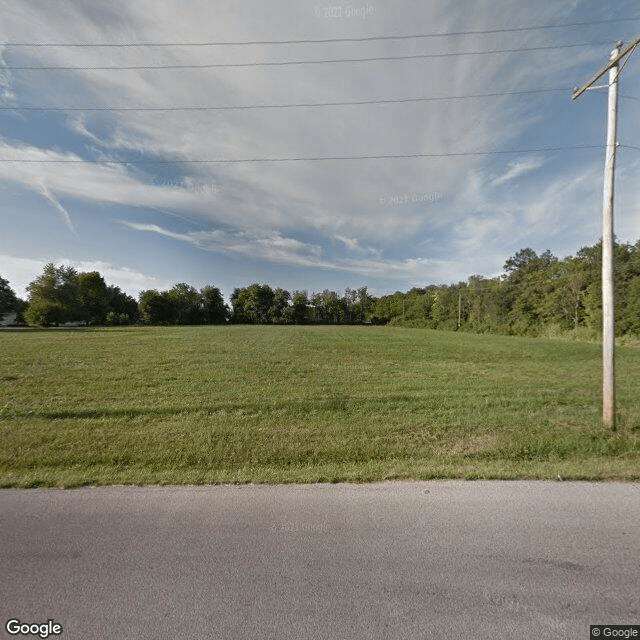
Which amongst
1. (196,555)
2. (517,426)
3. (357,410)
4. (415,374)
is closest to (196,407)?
(357,410)

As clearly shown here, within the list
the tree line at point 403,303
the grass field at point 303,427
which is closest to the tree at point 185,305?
the tree line at point 403,303

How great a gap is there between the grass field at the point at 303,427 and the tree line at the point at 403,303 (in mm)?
33310

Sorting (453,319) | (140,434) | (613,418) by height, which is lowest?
(140,434)

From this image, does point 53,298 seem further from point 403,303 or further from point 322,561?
point 403,303

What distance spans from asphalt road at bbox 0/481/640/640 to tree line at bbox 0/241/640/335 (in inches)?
1481

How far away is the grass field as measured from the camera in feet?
13.0

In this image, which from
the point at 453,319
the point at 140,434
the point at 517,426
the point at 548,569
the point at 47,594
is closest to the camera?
the point at 47,594

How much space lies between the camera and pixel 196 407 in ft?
22.4

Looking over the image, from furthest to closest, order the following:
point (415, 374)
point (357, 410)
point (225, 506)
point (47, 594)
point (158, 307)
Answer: point (158, 307)
point (415, 374)
point (357, 410)
point (225, 506)
point (47, 594)

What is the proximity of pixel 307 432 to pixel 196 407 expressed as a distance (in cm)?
285

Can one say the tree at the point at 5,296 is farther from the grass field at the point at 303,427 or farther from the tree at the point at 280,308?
the grass field at the point at 303,427

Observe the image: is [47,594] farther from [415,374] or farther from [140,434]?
[415,374]

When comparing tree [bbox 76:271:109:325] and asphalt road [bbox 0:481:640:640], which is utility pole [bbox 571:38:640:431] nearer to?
asphalt road [bbox 0:481:640:640]

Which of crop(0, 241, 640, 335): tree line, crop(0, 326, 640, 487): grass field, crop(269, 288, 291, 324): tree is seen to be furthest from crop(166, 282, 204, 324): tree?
crop(0, 326, 640, 487): grass field
